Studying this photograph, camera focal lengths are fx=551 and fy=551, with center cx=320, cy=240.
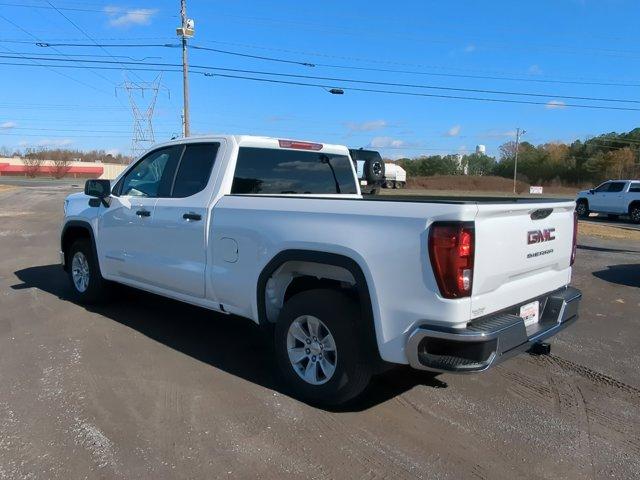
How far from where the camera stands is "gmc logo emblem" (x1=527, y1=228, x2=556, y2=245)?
3.65 m

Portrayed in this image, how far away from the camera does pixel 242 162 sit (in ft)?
16.1

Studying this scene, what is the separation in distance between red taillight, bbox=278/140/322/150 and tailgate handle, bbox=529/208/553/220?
2487mm

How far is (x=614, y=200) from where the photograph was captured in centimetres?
2547

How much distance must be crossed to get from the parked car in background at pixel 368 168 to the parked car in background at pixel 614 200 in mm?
19551

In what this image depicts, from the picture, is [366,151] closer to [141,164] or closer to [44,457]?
[141,164]

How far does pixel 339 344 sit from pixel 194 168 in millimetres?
2331

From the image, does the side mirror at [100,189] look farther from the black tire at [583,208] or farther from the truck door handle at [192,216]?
the black tire at [583,208]

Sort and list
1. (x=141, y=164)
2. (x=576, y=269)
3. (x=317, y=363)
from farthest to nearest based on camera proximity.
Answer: (x=576, y=269)
(x=141, y=164)
(x=317, y=363)

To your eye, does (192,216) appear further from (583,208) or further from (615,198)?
(583,208)

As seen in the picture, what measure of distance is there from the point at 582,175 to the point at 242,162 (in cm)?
10601

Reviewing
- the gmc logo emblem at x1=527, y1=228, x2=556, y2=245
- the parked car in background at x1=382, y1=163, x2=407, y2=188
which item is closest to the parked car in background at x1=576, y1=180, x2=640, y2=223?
the gmc logo emblem at x1=527, y1=228, x2=556, y2=245

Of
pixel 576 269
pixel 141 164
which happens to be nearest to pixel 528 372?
pixel 141 164

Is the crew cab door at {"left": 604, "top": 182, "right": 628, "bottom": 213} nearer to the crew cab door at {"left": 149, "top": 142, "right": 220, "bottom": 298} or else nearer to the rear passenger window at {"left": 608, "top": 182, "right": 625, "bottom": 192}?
the rear passenger window at {"left": 608, "top": 182, "right": 625, "bottom": 192}

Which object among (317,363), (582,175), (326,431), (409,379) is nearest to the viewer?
(326,431)
